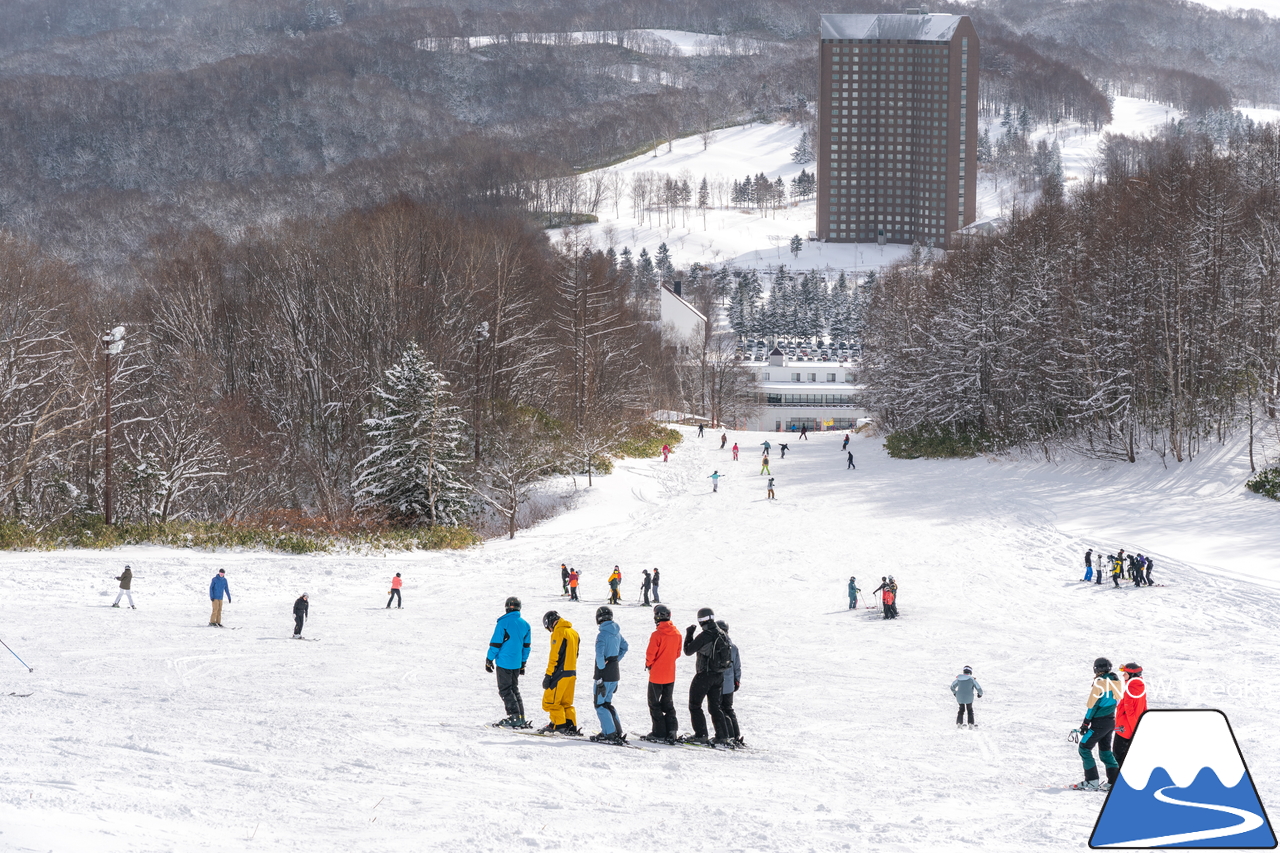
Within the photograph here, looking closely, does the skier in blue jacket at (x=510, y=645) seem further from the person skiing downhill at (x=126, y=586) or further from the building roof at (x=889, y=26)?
the building roof at (x=889, y=26)

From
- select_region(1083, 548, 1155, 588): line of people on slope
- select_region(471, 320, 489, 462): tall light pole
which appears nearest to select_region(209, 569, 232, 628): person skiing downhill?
select_region(1083, 548, 1155, 588): line of people on slope

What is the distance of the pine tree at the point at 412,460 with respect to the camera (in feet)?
104

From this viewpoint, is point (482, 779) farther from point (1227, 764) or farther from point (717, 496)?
point (717, 496)

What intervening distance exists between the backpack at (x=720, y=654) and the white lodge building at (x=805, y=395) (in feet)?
292

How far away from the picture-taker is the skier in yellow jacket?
32.3ft

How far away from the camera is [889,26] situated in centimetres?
17575

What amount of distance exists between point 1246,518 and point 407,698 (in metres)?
25.2

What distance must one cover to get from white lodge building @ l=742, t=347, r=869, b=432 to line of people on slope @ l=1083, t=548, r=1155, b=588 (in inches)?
2850

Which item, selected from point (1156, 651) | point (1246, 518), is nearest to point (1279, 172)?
point (1246, 518)

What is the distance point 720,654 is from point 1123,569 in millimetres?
18930

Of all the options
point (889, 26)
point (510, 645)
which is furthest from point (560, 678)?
point (889, 26)

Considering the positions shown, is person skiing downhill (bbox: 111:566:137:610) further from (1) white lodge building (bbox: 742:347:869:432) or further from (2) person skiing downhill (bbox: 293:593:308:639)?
(1) white lodge building (bbox: 742:347:869:432)

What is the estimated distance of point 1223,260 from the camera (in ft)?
127

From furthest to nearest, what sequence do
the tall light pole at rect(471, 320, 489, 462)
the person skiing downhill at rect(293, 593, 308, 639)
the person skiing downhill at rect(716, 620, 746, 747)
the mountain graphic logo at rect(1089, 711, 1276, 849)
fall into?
1. the tall light pole at rect(471, 320, 489, 462)
2. the person skiing downhill at rect(293, 593, 308, 639)
3. the person skiing downhill at rect(716, 620, 746, 747)
4. the mountain graphic logo at rect(1089, 711, 1276, 849)
